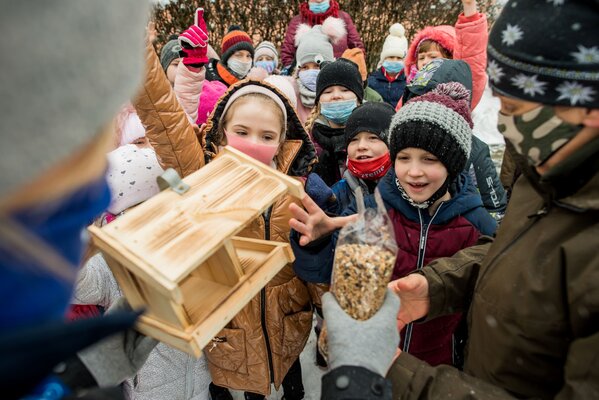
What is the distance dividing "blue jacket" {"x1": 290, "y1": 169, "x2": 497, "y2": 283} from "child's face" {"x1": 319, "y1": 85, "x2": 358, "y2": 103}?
1391mm

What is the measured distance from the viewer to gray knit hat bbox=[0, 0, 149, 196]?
34 centimetres

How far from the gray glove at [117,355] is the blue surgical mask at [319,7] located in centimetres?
579

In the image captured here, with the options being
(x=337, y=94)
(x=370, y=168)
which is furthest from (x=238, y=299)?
(x=337, y=94)

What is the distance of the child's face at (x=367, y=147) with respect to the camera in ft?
7.75

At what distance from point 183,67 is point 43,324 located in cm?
302

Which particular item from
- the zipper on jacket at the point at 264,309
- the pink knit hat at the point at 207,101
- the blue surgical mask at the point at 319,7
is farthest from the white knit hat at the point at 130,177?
the blue surgical mask at the point at 319,7

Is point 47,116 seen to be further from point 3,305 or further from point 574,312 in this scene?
point 574,312

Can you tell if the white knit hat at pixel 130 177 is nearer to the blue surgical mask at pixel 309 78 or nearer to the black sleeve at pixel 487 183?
the black sleeve at pixel 487 183

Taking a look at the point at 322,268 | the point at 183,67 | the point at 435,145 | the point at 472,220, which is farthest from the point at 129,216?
the point at 183,67

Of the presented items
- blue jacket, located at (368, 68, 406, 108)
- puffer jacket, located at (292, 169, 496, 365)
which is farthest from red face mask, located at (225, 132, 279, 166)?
blue jacket, located at (368, 68, 406, 108)

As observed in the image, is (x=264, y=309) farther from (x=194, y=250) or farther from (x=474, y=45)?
(x=474, y=45)

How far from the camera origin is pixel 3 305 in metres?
0.41

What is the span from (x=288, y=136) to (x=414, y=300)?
1.15m

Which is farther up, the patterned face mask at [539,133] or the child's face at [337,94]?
the patterned face mask at [539,133]
